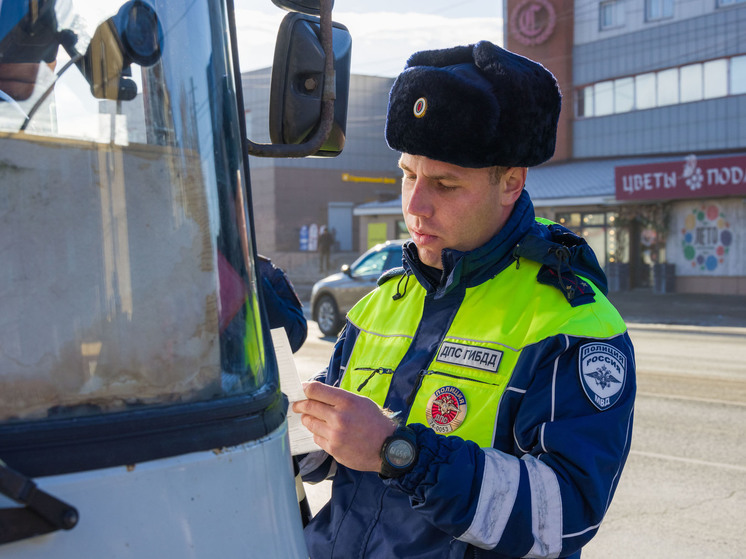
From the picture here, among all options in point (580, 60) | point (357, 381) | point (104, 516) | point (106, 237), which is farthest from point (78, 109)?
point (580, 60)

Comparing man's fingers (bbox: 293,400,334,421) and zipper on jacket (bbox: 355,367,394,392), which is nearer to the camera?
man's fingers (bbox: 293,400,334,421)

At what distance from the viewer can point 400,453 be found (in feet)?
5.22

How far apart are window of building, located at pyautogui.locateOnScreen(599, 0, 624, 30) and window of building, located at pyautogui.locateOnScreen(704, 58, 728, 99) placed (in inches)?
156

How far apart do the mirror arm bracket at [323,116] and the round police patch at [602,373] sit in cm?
70

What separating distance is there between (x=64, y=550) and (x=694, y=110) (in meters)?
29.1

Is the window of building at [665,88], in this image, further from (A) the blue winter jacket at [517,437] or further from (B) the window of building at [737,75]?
(A) the blue winter jacket at [517,437]

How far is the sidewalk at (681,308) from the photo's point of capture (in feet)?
62.8

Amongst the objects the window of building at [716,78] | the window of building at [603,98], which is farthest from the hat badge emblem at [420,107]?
the window of building at [603,98]

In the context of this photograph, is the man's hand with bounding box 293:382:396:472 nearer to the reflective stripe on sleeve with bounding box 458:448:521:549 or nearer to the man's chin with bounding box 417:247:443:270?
the reflective stripe on sleeve with bounding box 458:448:521:549

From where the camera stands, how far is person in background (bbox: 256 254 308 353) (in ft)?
14.1

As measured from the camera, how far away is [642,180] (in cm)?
2528

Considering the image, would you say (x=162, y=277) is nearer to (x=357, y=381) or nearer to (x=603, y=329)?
(x=357, y=381)

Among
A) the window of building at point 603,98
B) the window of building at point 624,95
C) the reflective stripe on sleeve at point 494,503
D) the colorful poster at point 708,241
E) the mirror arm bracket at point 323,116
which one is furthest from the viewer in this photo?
the window of building at point 603,98

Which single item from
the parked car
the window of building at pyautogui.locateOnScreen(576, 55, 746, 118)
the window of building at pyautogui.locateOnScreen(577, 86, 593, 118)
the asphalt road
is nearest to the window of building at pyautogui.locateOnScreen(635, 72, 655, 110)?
the window of building at pyautogui.locateOnScreen(576, 55, 746, 118)
